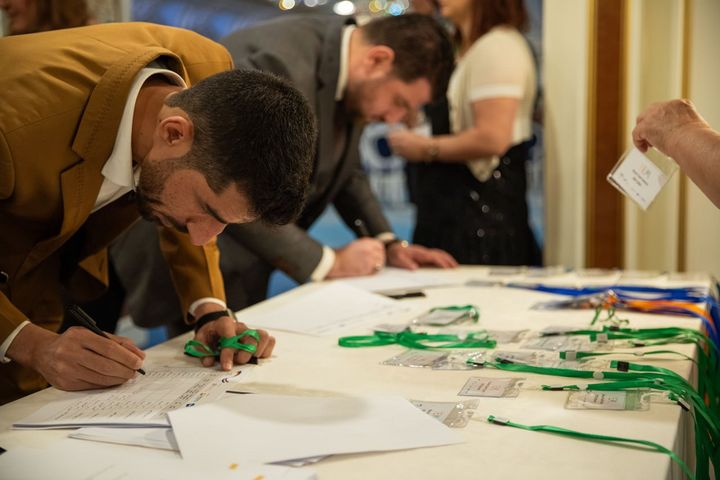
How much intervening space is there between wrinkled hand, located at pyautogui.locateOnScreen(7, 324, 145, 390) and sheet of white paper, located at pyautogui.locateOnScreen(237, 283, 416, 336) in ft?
1.52

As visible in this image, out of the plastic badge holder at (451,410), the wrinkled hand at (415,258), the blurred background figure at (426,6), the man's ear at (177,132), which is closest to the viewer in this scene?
the plastic badge holder at (451,410)

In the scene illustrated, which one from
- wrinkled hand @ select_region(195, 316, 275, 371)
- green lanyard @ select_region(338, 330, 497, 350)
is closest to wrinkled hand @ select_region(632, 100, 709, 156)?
green lanyard @ select_region(338, 330, 497, 350)

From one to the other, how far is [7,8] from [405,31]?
1.08 meters

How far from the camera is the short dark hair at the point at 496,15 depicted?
2758 mm

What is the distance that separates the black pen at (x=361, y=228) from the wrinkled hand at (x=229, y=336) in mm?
1110

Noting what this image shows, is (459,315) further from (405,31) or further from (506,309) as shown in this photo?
(405,31)

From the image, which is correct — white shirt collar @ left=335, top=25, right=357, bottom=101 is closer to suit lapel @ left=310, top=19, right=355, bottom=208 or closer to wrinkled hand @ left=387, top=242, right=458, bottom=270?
suit lapel @ left=310, top=19, right=355, bottom=208

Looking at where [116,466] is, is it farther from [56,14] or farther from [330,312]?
[56,14]

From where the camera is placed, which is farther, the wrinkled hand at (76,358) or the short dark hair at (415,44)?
the short dark hair at (415,44)

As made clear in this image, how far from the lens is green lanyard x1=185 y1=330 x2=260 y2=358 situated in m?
1.33

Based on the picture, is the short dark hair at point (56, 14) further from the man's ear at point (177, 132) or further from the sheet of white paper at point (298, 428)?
the sheet of white paper at point (298, 428)

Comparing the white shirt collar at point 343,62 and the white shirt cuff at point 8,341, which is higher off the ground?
the white shirt collar at point 343,62

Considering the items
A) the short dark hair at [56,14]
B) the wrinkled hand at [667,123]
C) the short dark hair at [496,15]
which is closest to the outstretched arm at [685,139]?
the wrinkled hand at [667,123]

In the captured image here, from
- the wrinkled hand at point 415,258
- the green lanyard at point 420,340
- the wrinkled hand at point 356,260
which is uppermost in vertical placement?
the green lanyard at point 420,340
